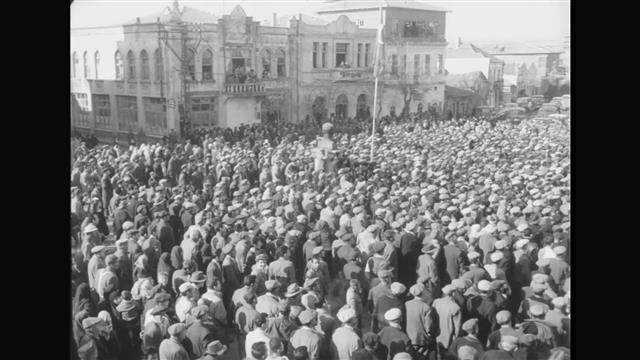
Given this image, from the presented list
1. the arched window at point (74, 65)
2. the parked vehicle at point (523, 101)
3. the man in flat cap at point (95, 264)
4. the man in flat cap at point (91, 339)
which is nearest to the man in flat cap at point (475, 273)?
the parked vehicle at point (523, 101)

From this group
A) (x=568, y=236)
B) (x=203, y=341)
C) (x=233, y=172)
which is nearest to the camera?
(x=203, y=341)

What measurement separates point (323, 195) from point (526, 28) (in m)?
3.26

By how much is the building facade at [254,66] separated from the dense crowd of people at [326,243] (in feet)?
1.03

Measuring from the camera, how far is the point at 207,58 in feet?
30.3

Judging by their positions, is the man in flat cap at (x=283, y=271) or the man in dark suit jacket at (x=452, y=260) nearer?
the man in dark suit jacket at (x=452, y=260)

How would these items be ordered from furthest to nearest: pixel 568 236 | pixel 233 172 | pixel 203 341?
1. pixel 233 172
2. pixel 568 236
3. pixel 203 341

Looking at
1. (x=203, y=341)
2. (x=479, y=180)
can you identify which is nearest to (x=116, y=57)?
(x=203, y=341)

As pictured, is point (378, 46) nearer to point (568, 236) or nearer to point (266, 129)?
point (266, 129)

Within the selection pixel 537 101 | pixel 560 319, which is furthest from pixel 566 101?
pixel 560 319

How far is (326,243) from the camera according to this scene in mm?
8984

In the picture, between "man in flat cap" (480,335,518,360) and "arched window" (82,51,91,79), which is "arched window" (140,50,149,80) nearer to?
"arched window" (82,51,91,79)

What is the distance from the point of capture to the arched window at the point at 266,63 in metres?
9.31

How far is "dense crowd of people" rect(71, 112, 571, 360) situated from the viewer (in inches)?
318

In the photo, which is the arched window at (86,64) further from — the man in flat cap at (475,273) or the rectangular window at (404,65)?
the man in flat cap at (475,273)
